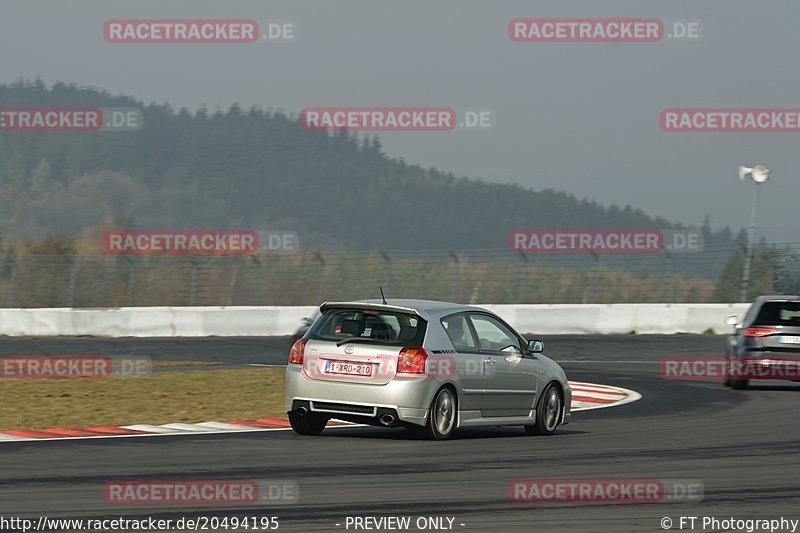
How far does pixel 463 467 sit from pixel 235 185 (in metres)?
149

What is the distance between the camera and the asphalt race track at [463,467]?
8.09 m

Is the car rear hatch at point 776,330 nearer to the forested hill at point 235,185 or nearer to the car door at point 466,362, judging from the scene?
the car door at point 466,362

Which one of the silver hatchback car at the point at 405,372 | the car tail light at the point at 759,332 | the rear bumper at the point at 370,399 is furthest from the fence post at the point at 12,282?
Result: the rear bumper at the point at 370,399

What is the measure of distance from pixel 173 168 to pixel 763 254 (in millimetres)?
129462

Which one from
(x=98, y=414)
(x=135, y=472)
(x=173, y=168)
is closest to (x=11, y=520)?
(x=135, y=472)

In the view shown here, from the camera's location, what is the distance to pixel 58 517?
303 inches

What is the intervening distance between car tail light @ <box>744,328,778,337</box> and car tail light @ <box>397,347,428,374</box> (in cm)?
864

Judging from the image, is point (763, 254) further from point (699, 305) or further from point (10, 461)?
point (10, 461)

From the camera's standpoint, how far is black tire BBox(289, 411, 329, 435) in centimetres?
1294

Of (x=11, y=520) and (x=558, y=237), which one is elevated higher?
(x=558, y=237)

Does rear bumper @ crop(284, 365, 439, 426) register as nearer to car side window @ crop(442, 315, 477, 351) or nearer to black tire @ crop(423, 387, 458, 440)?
black tire @ crop(423, 387, 458, 440)

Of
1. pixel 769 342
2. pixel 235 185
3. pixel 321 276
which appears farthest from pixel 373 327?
pixel 235 185

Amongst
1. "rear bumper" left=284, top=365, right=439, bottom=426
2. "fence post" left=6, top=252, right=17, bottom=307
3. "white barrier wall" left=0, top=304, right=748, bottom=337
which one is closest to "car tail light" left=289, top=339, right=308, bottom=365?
"rear bumper" left=284, top=365, right=439, bottom=426

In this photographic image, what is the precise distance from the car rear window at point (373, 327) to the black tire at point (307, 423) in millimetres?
811
